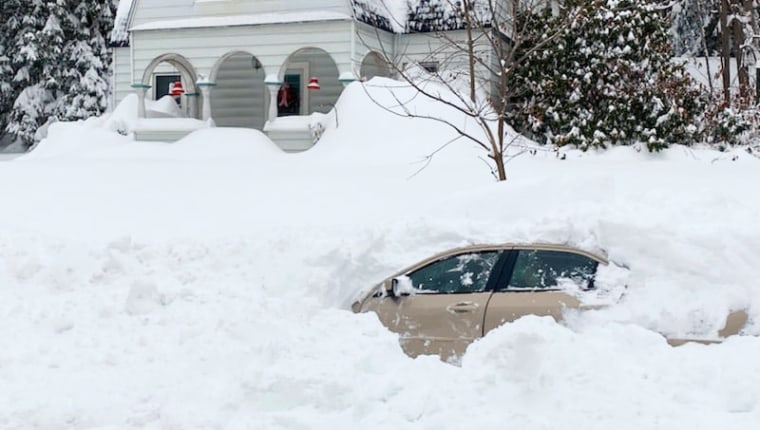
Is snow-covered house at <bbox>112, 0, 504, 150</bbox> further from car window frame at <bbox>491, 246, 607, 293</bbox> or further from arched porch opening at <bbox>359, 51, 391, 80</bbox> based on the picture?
car window frame at <bbox>491, 246, 607, 293</bbox>

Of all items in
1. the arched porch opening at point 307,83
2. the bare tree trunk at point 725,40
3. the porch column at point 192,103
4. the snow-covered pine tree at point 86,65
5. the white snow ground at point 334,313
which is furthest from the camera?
the snow-covered pine tree at point 86,65

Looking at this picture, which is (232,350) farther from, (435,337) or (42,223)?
(42,223)

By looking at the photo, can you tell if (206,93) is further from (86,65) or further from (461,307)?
(461,307)

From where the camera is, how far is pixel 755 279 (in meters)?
6.27

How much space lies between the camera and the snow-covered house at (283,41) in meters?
18.0

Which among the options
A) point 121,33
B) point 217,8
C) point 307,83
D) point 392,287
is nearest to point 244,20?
point 217,8

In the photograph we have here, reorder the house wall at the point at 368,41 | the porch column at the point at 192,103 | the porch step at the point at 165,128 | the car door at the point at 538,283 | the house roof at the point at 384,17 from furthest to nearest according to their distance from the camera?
the porch column at the point at 192,103
the porch step at the point at 165,128
the house roof at the point at 384,17
the house wall at the point at 368,41
the car door at the point at 538,283

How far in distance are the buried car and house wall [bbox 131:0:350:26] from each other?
12.3 m

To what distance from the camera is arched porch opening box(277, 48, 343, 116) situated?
72.6ft

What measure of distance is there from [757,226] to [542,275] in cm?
206

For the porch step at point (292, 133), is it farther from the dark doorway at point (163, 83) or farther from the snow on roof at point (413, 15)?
the dark doorway at point (163, 83)

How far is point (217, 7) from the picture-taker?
62.7ft

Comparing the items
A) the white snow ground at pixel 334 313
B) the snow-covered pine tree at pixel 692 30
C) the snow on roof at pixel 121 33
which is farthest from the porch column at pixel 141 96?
the snow-covered pine tree at pixel 692 30

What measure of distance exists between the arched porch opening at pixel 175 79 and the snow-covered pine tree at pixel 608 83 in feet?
27.2
